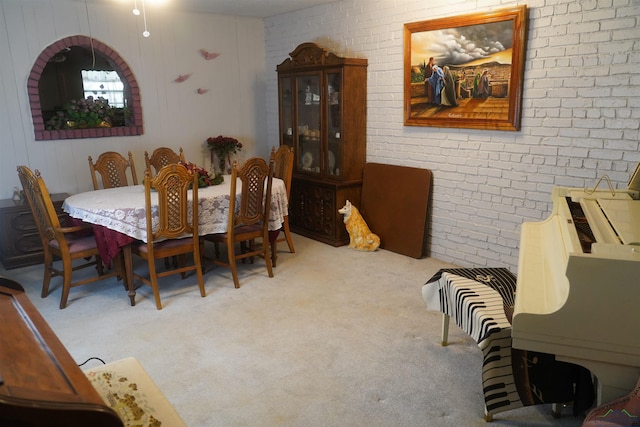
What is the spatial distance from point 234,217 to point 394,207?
1.62m

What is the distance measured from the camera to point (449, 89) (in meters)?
4.04

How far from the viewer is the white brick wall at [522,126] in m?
3.14

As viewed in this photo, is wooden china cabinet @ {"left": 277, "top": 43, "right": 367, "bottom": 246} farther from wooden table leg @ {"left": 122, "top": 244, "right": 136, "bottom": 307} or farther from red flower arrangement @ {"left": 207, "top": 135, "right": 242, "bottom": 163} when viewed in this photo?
wooden table leg @ {"left": 122, "top": 244, "right": 136, "bottom": 307}

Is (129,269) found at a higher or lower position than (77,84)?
lower

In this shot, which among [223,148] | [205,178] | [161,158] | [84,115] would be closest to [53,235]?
[205,178]

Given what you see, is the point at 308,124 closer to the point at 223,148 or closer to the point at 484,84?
the point at 223,148

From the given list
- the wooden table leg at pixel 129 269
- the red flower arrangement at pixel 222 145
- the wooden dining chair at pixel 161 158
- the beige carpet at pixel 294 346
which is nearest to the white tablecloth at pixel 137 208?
the wooden table leg at pixel 129 269

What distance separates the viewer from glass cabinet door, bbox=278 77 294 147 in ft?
17.0

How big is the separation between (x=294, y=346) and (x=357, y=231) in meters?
1.99

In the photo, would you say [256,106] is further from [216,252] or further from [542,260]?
[542,260]

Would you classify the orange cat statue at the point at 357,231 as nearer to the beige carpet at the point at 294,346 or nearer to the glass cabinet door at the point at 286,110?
the beige carpet at the point at 294,346

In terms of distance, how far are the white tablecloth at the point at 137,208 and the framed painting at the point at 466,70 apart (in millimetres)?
1476

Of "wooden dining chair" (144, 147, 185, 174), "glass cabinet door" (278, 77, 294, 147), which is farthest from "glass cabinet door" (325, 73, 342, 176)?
"wooden dining chair" (144, 147, 185, 174)

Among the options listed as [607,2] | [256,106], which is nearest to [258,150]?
[256,106]
